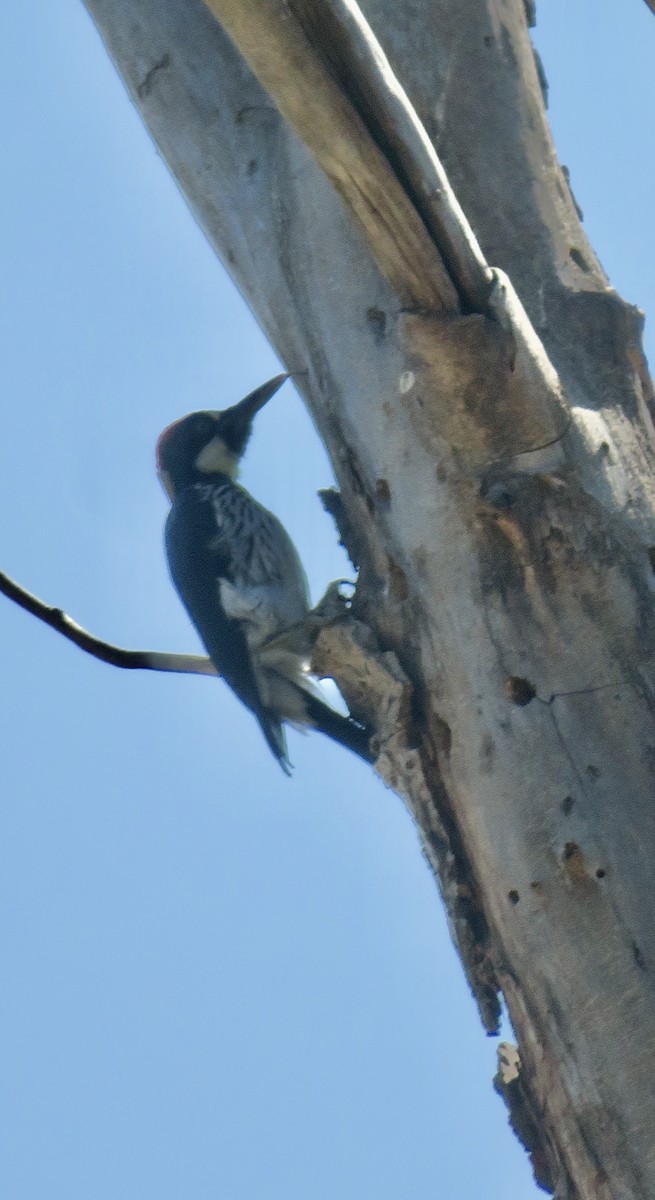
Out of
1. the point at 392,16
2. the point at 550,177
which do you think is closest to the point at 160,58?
the point at 392,16

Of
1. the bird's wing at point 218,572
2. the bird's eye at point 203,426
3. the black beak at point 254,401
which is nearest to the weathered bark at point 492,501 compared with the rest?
the bird's wing at point 218,572

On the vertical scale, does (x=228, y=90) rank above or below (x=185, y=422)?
below

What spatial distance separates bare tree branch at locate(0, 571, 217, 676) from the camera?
8.82 feet

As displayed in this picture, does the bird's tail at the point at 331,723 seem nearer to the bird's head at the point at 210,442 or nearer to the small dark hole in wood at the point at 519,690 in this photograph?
the bird's head at the point at 210,442

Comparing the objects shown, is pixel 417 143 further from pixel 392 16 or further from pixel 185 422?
pixel 185 422

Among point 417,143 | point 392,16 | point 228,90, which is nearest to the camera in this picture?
point 417,143

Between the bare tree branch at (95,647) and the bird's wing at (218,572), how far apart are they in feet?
3.46

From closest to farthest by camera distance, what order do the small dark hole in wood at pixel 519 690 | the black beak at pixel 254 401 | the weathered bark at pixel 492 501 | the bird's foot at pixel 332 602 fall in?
the weathered bark at pixel 492 501 < the small dark hole in wood at pixel 519 690 < the bird's foot at pixel 332 602 < the black beak at pixel 254 401

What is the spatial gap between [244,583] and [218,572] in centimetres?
13

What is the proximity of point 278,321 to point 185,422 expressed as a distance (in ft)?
7.99

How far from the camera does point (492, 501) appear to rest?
2229 mm

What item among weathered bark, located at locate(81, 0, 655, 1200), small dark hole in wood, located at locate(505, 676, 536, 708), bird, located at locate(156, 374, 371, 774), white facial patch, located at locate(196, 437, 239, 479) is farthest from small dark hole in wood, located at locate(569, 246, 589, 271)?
white facial patch, located at locate(196, 437, 239, 479)

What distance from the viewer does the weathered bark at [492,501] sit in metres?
1.91

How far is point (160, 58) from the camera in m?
2.98
